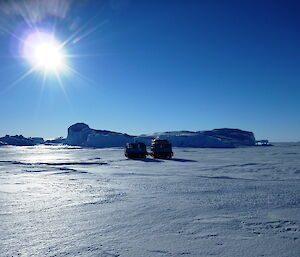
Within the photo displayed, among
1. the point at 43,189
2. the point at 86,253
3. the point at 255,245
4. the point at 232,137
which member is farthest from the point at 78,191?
the point at 232,137

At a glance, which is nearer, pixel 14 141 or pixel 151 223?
pixel 151 223

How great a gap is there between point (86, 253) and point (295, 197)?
5941 mm

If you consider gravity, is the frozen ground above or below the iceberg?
below

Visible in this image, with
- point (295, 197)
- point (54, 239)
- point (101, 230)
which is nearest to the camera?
point (54, 239)

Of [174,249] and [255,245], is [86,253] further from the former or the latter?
[255,245]

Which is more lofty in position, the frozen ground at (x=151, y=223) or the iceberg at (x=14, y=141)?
the iceberg at (x=14, y=141)

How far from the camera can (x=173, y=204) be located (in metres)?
6.70

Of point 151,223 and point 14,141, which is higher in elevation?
point 14,141

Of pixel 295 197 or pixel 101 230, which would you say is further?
pixel 295 197

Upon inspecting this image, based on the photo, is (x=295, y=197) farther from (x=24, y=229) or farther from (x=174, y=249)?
(x=24, y=229)

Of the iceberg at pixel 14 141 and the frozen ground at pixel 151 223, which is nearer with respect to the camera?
the frozen ground at pixel 151 223

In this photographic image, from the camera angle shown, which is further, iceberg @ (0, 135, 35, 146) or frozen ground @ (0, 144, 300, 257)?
iceberg @ (0, 135, 35, 146)

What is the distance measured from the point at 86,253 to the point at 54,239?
0.78 meters

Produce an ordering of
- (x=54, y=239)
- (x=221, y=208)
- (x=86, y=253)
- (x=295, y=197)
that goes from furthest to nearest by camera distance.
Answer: (x=295, y=197)
(x=221, y=208)
(x=54, y=239)
(x=86, y=253)
